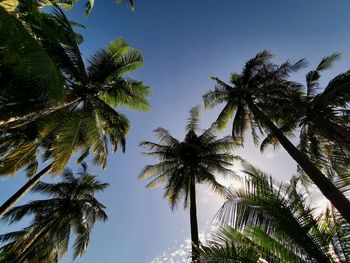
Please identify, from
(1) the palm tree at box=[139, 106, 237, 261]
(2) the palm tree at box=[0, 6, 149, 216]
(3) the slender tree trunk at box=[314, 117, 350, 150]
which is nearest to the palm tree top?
(1) the palm tree at box=[139, 106, 237, 261]

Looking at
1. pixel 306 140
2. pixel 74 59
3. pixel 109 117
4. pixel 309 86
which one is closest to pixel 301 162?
pixel 306 140

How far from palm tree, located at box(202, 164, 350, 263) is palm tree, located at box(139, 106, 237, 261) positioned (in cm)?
1107

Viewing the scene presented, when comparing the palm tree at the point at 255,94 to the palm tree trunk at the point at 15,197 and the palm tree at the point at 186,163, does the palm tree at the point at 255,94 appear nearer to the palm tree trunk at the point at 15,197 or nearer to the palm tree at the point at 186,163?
the palm tree at the point at 186,163

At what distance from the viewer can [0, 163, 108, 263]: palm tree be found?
1577cm

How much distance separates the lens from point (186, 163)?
55.1 feet

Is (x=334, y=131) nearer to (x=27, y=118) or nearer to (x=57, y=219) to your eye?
(x=27, y=118)

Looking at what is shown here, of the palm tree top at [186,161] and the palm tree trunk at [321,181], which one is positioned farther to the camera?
the palm tree top at [186,161]

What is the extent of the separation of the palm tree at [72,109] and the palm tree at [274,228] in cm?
548

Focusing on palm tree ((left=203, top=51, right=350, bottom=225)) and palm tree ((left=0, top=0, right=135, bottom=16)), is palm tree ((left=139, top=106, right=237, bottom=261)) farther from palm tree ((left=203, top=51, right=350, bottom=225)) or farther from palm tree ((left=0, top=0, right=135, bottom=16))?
palm tree ((left=0, top=0, right=135, bottom=16))

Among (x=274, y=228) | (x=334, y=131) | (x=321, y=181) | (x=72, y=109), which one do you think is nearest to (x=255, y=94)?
(x=334, y=131)

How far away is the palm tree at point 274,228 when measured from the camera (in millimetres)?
4346

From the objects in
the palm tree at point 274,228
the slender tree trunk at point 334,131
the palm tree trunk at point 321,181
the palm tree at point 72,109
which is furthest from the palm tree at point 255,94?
the palm tree at point 274,228

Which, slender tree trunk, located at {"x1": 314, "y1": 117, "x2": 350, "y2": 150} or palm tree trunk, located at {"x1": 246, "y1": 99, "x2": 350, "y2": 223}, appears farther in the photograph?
slender tree trunk, located at {"x1": 314, "y1": 117, "x2": 350, "y2": 150}

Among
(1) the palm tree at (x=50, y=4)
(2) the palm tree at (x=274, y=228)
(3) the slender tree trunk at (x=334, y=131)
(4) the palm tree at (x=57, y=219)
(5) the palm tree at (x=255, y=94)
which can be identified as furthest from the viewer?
(4) the palm tree at (x=57, y=219)
